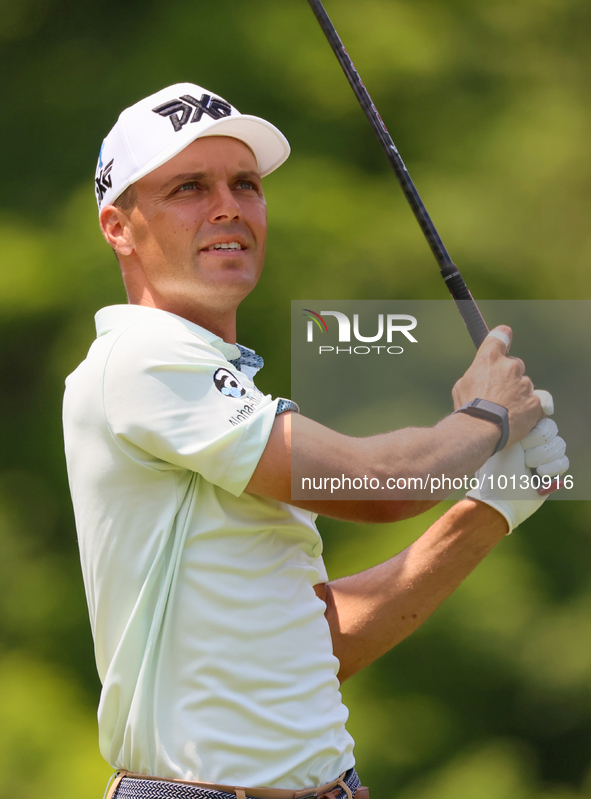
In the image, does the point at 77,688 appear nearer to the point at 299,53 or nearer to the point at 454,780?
the point at 454,780

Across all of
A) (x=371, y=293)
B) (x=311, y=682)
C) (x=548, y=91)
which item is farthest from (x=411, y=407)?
(x=548, y=91)

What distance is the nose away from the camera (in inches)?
53.2

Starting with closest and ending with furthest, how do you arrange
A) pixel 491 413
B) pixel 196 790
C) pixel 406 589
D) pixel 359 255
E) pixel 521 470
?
1. pixel 196 790
2. pixel 491 413
3. pixel 521 470
4. pixel 406 589
5. pixel 359 255

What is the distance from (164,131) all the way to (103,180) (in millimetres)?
154

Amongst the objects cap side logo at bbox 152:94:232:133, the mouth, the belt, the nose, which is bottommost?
the belt

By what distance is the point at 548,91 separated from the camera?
9.69 feet

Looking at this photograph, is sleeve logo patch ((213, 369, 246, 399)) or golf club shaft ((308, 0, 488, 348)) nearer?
sleeve logo patch ((213, 369, 246, 399))

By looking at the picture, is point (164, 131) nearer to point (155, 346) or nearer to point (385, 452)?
point (155, 346)

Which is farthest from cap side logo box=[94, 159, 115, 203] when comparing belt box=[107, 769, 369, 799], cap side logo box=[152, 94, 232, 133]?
belt box=[107, 769, 369, 799]

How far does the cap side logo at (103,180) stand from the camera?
4.68 feet

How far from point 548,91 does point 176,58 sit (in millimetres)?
1218

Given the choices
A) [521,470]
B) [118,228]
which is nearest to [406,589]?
[521,470]

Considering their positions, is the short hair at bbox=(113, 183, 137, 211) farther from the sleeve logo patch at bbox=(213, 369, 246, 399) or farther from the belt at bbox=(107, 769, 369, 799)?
the belt at bbox=(107, 769, 369, 799)

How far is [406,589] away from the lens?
4.99 feet
